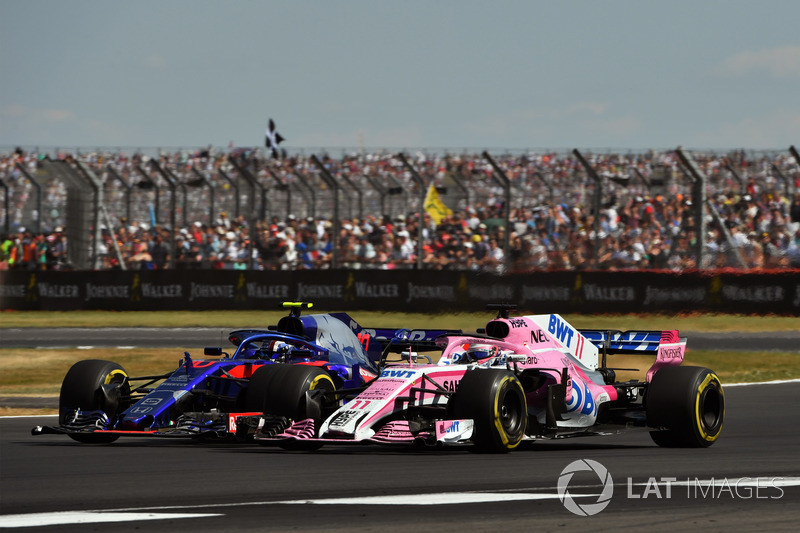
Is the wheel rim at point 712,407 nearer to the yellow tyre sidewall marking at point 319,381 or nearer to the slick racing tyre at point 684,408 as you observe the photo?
the slick racing tyre at point 684,408

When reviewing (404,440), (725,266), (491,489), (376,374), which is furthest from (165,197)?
(491,489)

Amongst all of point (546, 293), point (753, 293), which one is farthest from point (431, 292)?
A: point (753, 293)

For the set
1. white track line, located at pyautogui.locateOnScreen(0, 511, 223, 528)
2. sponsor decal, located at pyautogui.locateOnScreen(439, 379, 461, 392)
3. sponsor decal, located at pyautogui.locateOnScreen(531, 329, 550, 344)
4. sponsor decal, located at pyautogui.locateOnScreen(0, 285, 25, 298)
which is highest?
sponsor decal, located at pyautogui.locateOnScreen(0, 285, 25, 298)

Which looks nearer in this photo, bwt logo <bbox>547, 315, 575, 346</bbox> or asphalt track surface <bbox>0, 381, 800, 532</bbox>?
asphalt track surface <bbox>0, 381, 800, 532</bbox>

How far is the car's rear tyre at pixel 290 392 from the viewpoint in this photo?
394 inches

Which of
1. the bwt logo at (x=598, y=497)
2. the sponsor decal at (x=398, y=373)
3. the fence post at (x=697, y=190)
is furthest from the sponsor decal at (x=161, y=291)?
the bwt logo at (x=598, y=497)

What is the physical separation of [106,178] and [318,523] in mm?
20847

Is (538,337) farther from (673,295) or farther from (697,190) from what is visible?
(673,295)

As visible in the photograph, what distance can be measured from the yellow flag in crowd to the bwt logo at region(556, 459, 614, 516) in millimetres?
Answer: 15166

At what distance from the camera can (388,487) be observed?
7453mm

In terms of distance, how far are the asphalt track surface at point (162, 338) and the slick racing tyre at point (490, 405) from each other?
1245 centimetres

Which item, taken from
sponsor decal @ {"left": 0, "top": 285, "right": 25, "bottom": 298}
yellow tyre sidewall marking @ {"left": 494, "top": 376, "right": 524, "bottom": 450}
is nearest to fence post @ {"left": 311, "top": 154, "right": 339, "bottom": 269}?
sponsor decal @ {"left": 0, "top": 285, "right": 25, "bottom": 298}

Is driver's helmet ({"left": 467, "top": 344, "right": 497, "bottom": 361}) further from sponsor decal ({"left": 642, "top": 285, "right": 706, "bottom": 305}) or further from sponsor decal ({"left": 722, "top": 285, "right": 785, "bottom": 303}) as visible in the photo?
sponsor decal ({"left": 722, "top": 285, "right": 785, "bottom": 303})

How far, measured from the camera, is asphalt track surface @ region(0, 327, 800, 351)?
71.6 feet
